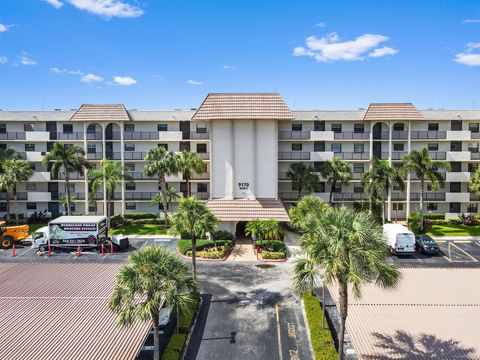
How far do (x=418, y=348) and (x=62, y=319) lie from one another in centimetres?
1597

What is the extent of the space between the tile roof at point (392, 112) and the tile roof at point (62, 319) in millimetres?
36249

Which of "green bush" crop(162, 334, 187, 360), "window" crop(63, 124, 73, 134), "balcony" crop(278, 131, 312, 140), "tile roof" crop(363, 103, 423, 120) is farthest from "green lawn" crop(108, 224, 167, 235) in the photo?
"tile roof" crop(363, 103, 423, 120)

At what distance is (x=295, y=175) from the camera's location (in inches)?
1725

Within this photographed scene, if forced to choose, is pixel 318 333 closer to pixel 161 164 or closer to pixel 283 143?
pixel 161 164

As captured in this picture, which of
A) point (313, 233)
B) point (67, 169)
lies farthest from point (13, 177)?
point (313, 233)

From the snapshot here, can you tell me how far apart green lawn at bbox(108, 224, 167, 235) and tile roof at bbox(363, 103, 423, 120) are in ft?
92.1

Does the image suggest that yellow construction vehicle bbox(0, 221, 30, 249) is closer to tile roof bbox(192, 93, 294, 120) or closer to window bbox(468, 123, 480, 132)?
tile roof bbox(192, 93, 294, 120)

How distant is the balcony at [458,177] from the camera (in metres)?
47.2

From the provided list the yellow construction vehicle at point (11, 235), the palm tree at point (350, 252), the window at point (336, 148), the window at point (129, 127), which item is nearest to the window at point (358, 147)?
the window at point (336, 148)

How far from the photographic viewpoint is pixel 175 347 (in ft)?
58.7

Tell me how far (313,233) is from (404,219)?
122ft

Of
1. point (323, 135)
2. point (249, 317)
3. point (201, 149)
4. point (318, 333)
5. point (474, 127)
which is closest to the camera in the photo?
point (318, 333)

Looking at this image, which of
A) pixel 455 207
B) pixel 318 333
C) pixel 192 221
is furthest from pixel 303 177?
pixel 318 333

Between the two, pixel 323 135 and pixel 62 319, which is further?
pixel 323 135
